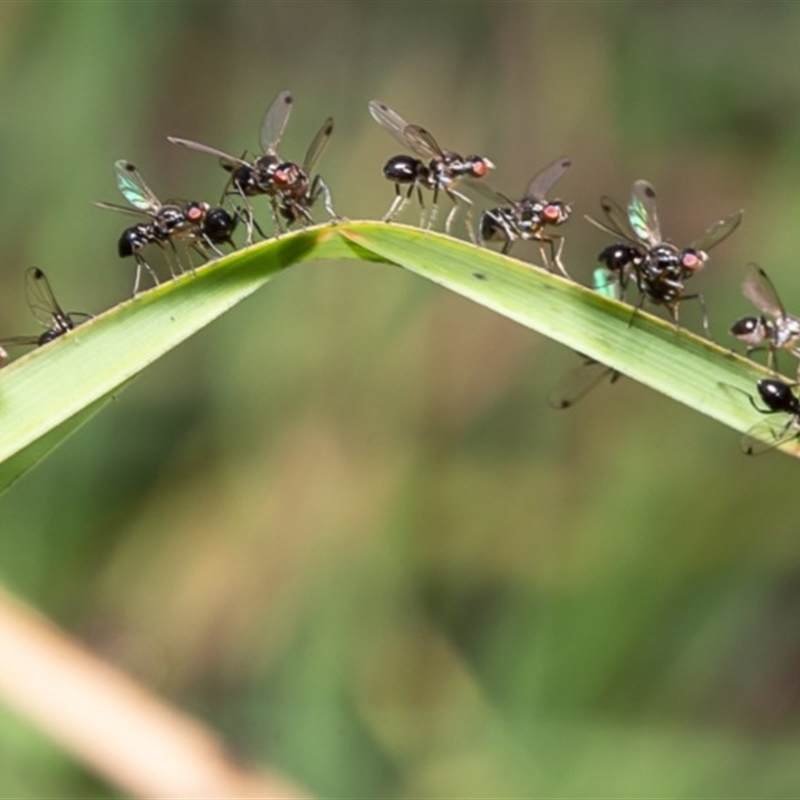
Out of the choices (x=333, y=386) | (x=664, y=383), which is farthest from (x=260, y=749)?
(x=664, y=383)

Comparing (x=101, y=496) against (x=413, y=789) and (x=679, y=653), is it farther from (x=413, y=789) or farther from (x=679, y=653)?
(x=679, y=653)

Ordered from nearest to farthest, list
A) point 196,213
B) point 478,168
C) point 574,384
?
point 196,213
point 478,168
point 574,384

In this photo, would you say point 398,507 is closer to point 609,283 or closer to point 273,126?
point 273,126

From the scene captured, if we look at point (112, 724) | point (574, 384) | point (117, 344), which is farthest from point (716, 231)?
point (112, 724)

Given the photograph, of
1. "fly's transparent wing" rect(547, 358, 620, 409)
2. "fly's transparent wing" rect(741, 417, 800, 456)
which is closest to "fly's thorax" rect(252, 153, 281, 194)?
"fly's transparent wing" rect(741, 417, 800, 456)

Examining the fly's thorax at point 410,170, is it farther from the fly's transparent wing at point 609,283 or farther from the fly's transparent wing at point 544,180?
the fly's transparent wing at point 609,283

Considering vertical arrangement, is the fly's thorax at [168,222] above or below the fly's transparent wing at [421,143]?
below

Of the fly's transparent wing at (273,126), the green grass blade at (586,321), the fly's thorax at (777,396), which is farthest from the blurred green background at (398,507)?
the green grass blade at (586,321)
